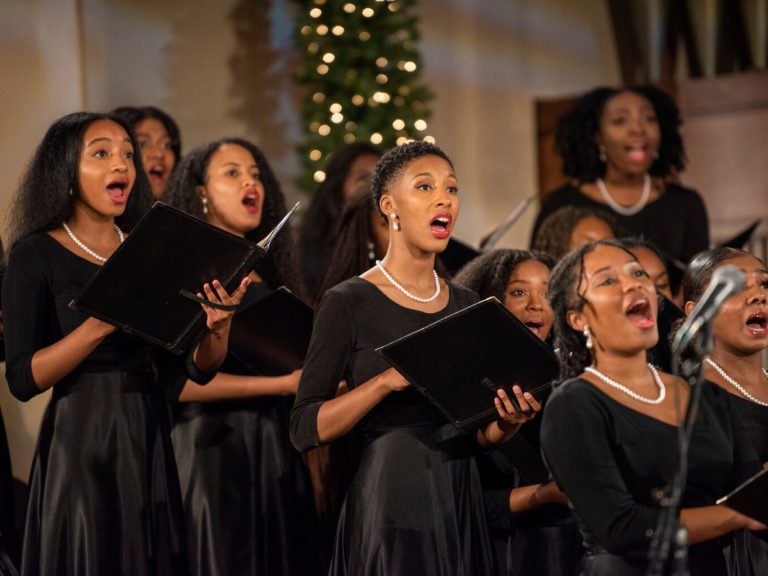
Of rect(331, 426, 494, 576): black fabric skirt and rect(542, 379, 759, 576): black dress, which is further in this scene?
rect(331, 426, 494, 576): black fabric skirt

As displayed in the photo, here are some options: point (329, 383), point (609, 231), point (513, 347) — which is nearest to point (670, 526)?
point (513, 347)

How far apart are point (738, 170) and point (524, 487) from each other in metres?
4.16

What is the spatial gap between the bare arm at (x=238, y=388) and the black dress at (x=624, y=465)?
1.26 metres

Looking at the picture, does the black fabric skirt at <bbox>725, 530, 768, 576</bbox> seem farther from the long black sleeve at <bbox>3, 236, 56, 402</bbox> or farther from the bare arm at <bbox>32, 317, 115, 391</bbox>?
the long black sleeve at <bbox>3, 236, 56, 402</bbox>

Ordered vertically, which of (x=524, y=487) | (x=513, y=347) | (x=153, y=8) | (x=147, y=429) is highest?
(x=153, y=8)

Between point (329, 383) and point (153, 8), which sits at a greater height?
point (153, 8)

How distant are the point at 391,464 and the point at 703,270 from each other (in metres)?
0.95

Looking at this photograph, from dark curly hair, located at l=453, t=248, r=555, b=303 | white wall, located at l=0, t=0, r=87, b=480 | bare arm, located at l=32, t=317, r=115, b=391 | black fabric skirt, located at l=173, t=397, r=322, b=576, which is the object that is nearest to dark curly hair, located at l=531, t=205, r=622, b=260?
dark curly hair, located at l=453, t=248, r=555, b=303

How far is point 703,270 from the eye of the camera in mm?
3264

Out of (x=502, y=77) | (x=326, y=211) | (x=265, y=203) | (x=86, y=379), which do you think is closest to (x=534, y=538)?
(x=86, y=379)

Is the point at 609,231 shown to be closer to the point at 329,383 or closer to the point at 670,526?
the point at 329,383

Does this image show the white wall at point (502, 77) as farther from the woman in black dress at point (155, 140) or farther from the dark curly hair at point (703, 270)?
the dark curly hair at point (703, 270)

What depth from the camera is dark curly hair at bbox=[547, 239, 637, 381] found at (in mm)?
2766

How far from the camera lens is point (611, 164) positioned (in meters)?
5.43
